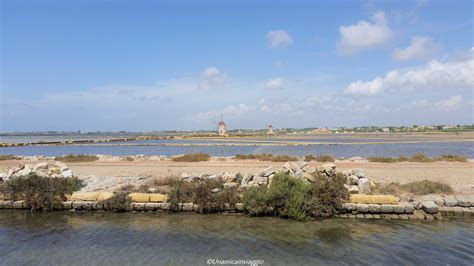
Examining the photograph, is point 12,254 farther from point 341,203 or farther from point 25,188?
point 341,203

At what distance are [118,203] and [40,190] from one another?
393 cm

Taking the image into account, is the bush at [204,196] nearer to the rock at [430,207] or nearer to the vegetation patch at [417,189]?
the vegetation patch at [417,189]

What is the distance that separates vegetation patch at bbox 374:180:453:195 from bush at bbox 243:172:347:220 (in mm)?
3040

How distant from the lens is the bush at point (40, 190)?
48.1 ft

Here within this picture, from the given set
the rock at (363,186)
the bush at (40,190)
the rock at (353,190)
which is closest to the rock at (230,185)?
the rock at (353,190)

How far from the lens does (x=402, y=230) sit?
11.2 m

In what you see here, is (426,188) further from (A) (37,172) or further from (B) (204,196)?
(A) (37,172)

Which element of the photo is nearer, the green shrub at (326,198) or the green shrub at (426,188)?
the green shrub at (326,198)

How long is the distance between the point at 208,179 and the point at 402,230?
7899mm

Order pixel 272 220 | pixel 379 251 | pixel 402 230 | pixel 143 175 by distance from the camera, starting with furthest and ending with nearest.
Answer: pixel 143 175
pixel 272 220
pixel 402 230
pixel 379 251

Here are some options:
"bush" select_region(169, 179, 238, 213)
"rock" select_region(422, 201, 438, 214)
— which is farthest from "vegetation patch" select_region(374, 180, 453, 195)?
"bush" select_region(169, 179, 238, 213)

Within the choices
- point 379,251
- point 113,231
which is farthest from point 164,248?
point 379,251

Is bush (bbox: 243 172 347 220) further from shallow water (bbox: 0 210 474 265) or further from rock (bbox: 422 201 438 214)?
rock (bbox: 422 201 438 214)

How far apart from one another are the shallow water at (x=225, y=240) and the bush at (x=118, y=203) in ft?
2.35
